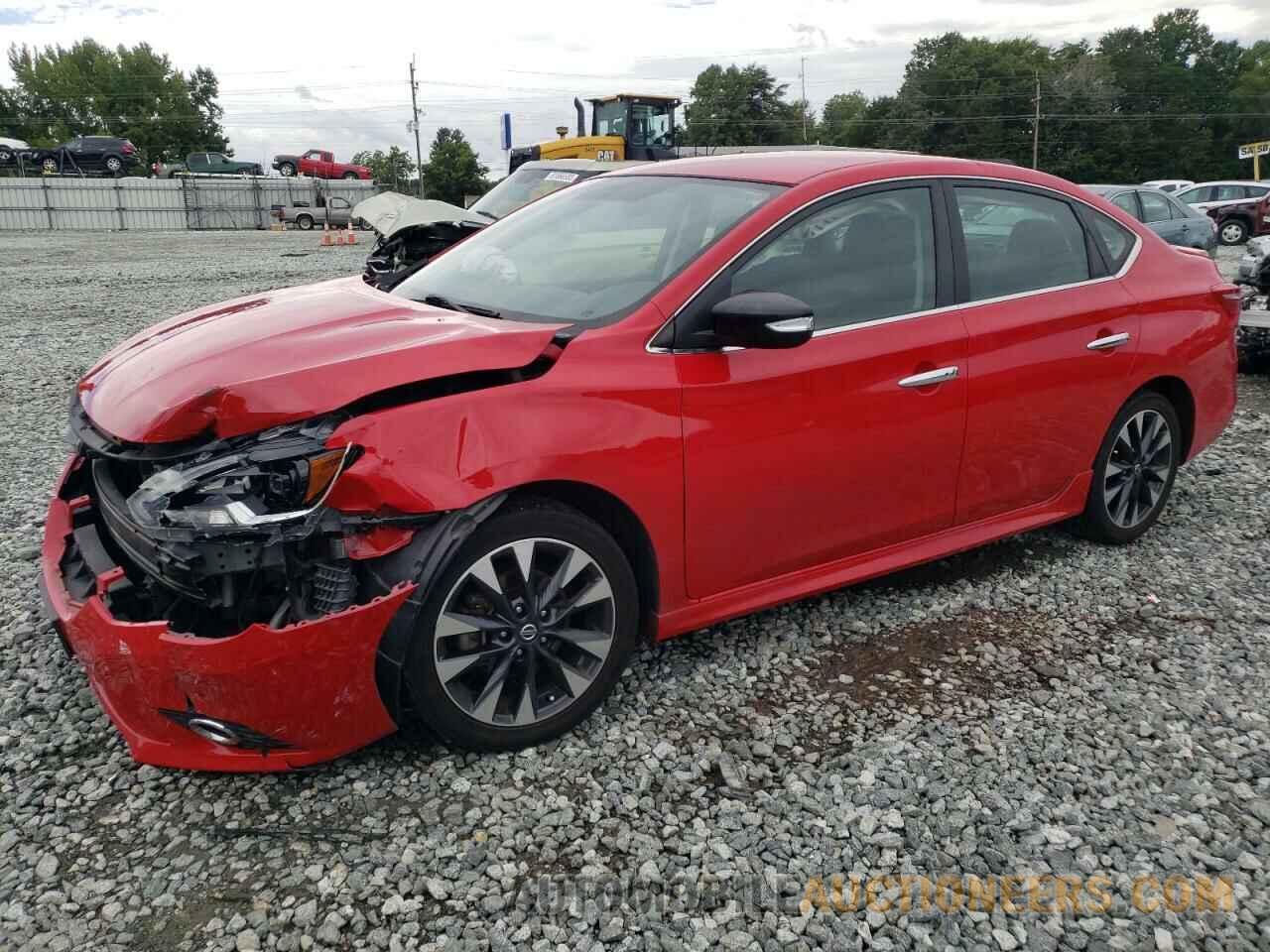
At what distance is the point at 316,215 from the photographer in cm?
3734

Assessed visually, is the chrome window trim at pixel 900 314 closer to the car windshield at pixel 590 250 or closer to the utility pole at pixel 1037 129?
the car windshield at pixel 590 250

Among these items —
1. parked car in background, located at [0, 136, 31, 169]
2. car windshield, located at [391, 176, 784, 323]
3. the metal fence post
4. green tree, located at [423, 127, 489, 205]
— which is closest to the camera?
car windshield, located at [391, 176, 784, 323]

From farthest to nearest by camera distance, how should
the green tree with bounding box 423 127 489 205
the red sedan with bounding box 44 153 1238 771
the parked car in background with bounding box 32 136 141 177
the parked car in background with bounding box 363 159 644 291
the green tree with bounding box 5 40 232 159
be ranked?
1. the green tree with bounding box 5 40 232 159
2. the green tree with bounding box 423 127 489 205
3. the parked car in background with bounding box 32 136 141 177
4. the parked car in background with bounding box 363 159 644 291
5. the red sedan with bounding box 44 153 1238 771

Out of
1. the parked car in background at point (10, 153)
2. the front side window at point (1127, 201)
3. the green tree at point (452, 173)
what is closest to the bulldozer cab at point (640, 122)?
the front side window at point (1127, 201)

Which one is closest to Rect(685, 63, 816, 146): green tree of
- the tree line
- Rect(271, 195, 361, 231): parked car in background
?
the tree line

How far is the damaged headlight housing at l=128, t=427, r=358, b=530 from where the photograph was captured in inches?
101

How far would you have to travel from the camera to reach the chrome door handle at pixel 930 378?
3.53 metres

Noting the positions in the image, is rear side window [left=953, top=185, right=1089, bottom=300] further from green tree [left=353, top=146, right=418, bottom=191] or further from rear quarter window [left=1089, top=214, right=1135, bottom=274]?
green tree [left=353, top=146, right=418, bottom=191]

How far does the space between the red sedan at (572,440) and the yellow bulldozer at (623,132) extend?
657 inches

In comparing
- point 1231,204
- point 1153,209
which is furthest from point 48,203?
point 1231,204

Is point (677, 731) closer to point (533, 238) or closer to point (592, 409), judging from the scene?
point (592, 409)

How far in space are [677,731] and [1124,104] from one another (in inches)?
3463

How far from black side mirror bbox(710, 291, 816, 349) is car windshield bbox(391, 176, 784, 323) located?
0.28 metres

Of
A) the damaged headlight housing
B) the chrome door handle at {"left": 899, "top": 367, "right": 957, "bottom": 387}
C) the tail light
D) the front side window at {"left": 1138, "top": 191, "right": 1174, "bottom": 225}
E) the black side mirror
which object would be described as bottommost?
the damaged headlight housing
